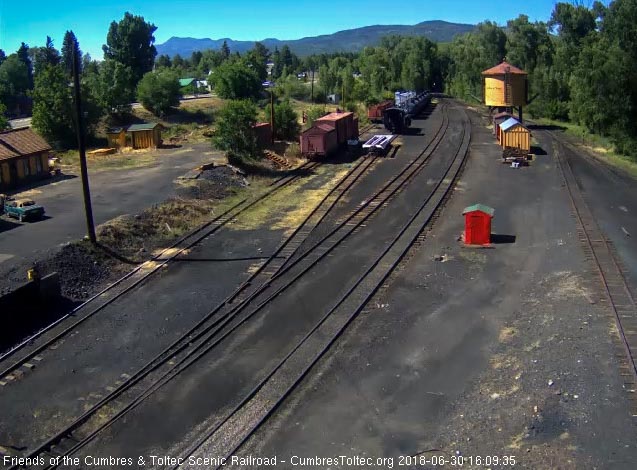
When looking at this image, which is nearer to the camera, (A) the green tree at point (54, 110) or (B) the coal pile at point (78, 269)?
(B) the coal pile at point (78, 269)

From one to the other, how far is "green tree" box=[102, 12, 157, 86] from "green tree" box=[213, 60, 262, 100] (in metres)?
21.7

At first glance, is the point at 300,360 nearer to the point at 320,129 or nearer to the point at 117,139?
the point at 320,129

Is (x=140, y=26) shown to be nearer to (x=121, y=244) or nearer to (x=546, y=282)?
(x=121, y=244)

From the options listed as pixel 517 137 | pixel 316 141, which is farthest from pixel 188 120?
pixel 517 137

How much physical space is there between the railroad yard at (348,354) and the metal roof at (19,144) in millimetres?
13924

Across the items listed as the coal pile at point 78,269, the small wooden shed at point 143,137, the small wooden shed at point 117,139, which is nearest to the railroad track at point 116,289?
the coal pile at point 78,269

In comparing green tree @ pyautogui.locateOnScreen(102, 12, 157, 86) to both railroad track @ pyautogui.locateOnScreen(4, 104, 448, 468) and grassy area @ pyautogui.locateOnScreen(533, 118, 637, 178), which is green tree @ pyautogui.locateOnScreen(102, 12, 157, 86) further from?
railroad track @ pyautogui.locateOnScreen(4, 104, 448, 468)

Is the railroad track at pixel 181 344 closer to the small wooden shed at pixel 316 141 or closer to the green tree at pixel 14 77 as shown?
the small wooden shed at pixel 316 141

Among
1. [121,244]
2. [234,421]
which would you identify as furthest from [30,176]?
[234,421]

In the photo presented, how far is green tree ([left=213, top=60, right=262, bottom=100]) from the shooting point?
207 feet

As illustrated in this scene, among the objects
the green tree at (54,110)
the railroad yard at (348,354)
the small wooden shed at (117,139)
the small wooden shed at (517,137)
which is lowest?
the railroad yard at (348,354)

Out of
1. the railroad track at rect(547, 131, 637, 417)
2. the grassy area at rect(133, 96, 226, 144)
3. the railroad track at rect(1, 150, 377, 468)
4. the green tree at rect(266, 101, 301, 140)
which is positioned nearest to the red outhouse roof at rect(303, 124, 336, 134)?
the green tree at rect(266, 101, 301, 140)

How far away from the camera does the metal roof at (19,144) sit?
32375mm

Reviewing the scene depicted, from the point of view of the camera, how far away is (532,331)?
611 inches
